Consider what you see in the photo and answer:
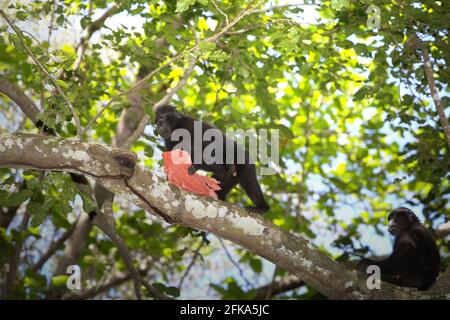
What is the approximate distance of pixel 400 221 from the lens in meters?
7.59

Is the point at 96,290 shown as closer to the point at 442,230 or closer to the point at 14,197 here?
the point at 14,197

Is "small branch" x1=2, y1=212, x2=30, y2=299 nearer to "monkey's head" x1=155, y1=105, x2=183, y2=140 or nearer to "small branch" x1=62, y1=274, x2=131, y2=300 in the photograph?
"small branch" x1=62, y1=274, x2=131, y2=300

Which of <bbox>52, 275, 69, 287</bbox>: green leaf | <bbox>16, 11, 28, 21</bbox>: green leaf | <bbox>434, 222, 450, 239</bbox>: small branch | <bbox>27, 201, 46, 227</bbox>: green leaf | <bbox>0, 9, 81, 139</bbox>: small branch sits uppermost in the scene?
<bbox>16, 11, 28, 21</bbox>: green leaf

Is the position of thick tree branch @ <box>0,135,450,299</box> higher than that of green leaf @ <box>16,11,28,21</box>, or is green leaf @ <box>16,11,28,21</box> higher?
green leaf @ <box>16,11,28,21</box>

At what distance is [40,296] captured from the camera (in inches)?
299

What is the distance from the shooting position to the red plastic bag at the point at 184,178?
523cm

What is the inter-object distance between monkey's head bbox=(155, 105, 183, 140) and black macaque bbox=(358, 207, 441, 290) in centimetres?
340

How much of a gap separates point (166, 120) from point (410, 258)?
433 cm

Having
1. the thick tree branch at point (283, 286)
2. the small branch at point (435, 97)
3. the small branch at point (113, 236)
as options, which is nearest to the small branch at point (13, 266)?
the small branch at point (113, 236)

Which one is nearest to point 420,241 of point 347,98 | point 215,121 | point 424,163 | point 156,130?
point 424,163

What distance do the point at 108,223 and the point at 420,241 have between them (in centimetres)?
486

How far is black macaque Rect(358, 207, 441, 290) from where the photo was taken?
6828mm

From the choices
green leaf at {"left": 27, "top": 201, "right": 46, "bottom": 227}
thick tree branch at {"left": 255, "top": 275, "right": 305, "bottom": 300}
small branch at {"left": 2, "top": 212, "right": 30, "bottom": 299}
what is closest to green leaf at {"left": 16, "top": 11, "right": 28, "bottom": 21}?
green leaf at {"left": 27, "top": 201, "right": 46, "bottom": 227}
